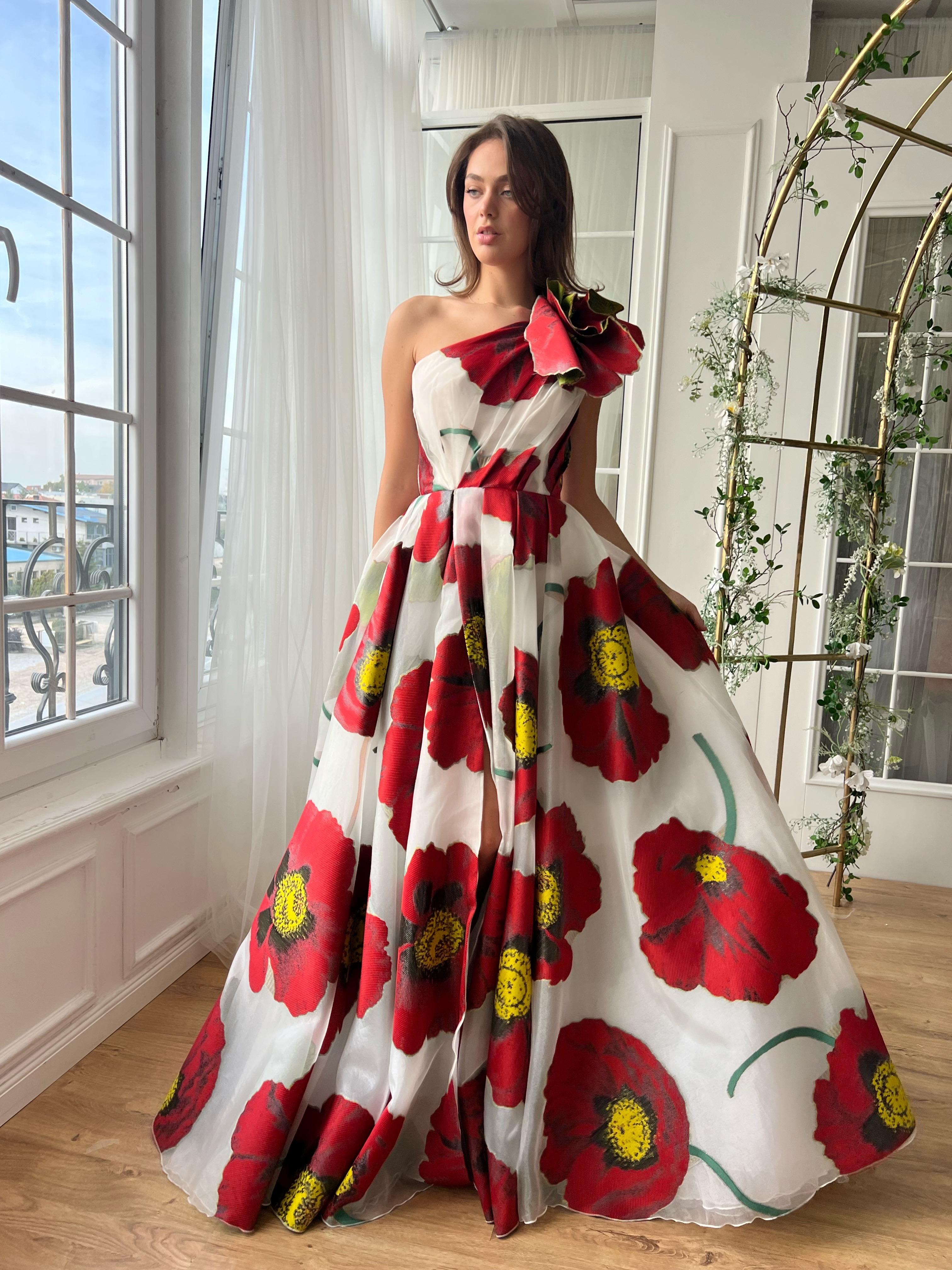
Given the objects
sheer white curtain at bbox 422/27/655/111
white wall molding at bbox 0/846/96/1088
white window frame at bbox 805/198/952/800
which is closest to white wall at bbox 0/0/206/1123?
white wall molding at bbox 0/846/96/1088

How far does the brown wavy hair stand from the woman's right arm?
139 mm

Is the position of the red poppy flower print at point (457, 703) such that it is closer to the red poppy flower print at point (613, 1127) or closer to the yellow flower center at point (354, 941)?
the yellow flower center at point (354, 941)

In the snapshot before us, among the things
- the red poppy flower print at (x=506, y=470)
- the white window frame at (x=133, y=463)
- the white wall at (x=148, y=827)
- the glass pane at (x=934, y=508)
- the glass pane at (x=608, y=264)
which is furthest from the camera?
the glass pane at (x=608, y=264)

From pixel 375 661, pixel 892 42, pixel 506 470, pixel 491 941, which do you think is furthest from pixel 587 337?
pixel 892 42

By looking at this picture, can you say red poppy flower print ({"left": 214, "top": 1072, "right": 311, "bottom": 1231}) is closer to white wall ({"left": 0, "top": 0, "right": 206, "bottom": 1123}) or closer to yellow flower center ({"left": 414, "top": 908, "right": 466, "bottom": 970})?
yellow flower center ({"left": 414, "top": 908, "right": 466, "bottom": 970})

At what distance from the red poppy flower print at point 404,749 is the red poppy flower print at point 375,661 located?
0.04 m

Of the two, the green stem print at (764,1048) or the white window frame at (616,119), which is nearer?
the green stem print at (764,1048)

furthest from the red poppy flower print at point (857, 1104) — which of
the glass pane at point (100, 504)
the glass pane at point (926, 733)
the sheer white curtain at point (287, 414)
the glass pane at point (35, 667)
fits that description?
the glass pane at point (926, 733)

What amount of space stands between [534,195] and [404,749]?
0.97m

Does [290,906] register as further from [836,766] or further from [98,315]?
[836,766]

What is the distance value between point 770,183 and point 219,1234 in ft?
10.00

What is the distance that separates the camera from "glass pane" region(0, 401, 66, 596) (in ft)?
5.53

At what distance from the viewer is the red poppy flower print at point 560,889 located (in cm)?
143

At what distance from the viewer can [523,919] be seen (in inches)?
56.1
